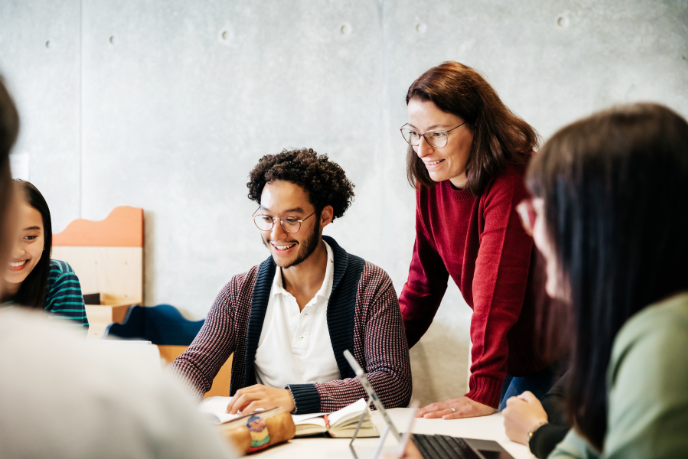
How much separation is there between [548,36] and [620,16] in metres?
0.38

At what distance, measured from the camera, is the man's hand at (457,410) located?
1298 millimetres

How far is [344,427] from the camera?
1156 millimetres

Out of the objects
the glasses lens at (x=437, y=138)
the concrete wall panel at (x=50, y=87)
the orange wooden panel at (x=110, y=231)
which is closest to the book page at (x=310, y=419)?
the glasses lens at (x=437, y=138)

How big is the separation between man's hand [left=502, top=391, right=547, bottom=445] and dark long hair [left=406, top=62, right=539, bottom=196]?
59 cm

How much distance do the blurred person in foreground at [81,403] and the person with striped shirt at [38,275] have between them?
1506 millimetres

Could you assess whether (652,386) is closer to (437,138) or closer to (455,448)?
(455,448)

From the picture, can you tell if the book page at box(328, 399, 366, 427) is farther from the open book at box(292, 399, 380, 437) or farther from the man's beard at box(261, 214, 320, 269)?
the man's beard at box(261, 214, 320, 269)

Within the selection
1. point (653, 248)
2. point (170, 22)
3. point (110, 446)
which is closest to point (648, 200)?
point (653, 248)

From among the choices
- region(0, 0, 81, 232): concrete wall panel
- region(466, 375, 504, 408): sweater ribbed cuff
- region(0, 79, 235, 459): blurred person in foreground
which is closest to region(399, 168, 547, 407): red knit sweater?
region(466, 375, 504, 408): sweater ribbed cuff

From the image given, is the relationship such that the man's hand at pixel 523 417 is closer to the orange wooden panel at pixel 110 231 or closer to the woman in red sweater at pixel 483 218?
the woman in red sweater at pixel 483 218

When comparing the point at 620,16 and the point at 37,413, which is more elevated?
the point at 620,16

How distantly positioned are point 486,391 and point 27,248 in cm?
146

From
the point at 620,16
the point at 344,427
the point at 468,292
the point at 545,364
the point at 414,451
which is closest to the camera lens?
the point at 414,451

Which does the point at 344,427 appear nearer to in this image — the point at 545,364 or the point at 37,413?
the point at 545,364
